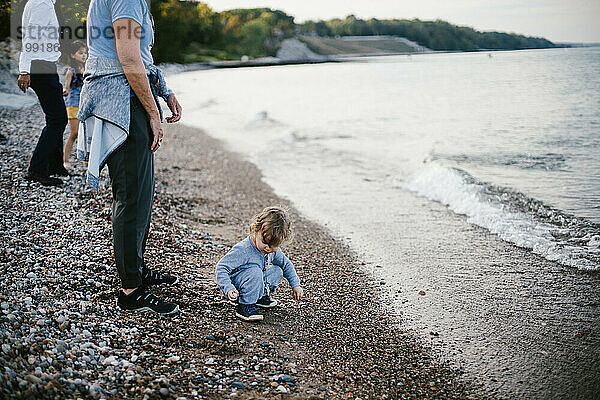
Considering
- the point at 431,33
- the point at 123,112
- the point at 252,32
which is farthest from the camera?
the point at 252,32

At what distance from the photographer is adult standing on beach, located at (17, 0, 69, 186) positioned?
16.5 feet

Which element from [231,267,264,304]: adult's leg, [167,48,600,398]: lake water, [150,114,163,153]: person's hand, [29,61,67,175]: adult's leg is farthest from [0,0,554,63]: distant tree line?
[231,267,264,304]: adult's leg

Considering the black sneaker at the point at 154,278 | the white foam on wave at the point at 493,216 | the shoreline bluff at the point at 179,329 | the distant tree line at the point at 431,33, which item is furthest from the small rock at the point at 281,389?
the distant tree line at the point at 431,33

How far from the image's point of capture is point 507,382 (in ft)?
9.68

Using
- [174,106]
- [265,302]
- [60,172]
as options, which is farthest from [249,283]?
[60,172]

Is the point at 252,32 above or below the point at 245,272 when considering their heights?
above

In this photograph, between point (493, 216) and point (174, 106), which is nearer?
point (174, 106)

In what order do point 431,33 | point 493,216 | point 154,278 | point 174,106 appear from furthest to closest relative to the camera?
1. point 431,33
2. point 493,216
3. point 154,278
4. point 174,106

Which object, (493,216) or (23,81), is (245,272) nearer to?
(23,81)

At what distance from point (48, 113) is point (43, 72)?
1.49ft

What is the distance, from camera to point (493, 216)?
6.45 meters

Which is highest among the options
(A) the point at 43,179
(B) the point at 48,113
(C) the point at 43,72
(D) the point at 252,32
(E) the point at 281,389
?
(D) the point at 252,32

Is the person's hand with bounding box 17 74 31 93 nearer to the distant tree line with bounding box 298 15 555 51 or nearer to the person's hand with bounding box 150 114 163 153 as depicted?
the person's hand with bounding box 150 114 163 153

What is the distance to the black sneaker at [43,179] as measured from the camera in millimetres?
5469
